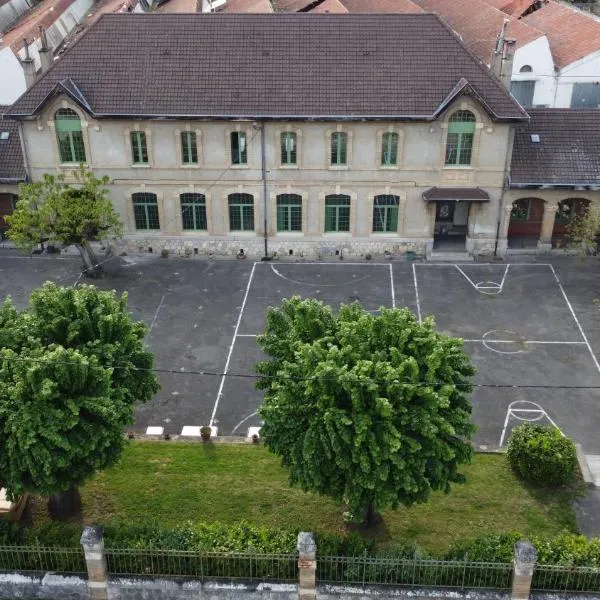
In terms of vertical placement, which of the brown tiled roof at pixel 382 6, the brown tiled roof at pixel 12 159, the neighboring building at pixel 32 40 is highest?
the brown tiled roof at pixel 382 6

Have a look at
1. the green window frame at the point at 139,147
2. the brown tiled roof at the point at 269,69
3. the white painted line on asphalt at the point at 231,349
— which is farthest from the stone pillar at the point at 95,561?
the green window frame at the point at 139,147

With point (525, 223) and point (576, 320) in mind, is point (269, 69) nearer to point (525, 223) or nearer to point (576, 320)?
point (525, 223)

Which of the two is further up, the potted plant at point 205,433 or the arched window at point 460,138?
the arched window at point 460,138

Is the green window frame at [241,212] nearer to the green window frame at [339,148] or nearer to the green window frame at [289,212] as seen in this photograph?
the green window frame at [289,212]

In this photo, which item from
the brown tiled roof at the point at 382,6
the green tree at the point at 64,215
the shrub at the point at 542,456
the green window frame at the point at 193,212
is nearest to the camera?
the shrub at the point at 542,456

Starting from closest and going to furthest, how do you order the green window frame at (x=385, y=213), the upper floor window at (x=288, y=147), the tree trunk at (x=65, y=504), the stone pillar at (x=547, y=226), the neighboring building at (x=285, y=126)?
1. the tree trunk at (x=65, y=504)
2. the neighboring building at (x=285, y=126)
3. the upper floor window at (x=288, y=147)
4. the green window frame at (x=385, y=213)
5. the stone pillar at (x=547, y=226)

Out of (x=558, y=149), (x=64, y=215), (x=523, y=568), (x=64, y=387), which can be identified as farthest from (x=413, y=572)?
(x=558, y=149)

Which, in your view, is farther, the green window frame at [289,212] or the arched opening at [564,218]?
the arched opening at [564,218]
